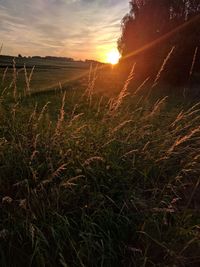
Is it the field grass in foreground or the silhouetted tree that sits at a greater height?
the silhouetted tree

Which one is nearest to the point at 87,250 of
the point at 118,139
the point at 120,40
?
the point at 118,139

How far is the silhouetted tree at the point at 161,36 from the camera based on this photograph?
816 inches

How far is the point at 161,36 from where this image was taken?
73.0ft

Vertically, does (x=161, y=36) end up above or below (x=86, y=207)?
above

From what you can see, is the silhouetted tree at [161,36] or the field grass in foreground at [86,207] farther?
the silhouetted tree at [161,36]

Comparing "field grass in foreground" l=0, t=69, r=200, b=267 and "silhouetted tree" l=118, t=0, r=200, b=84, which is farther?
"silhouetted tree" l=118, t=0, r=200, b=84

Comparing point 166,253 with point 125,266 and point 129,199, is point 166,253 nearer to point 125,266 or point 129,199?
point 125,266

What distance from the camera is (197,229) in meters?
4.50

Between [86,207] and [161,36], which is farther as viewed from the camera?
[161,36]

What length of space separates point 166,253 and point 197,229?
766mm

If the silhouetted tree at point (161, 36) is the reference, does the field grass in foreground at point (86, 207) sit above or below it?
below

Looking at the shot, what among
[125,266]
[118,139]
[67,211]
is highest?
[118,139]

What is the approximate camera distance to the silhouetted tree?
68.0 feet

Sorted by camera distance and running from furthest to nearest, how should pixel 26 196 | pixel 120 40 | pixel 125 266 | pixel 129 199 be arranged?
pixel 120 40 < pixel 129 199 < pixel 26 196 < pixel 125 266
